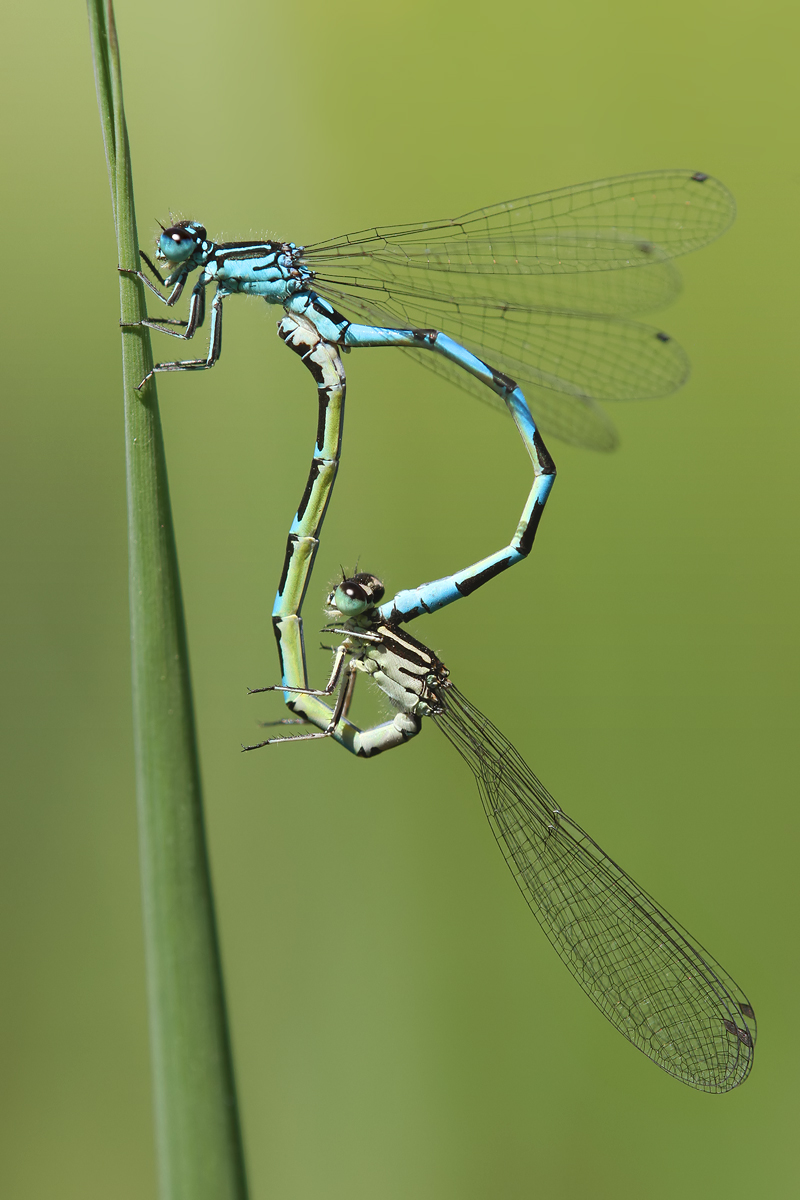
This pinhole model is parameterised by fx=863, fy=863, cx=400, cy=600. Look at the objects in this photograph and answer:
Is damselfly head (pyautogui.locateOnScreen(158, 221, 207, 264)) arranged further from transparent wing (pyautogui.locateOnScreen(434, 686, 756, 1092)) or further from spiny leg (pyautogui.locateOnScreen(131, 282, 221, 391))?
transparent wing (pyautogui.locateOnScreen(434, 686, 756, 1092))

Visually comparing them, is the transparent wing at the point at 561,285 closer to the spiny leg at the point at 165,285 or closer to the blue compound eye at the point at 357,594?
the spiny leg at the point at 165,285

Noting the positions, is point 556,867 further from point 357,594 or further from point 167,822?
point 167,822

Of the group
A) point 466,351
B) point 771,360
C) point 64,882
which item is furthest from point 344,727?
point 771,360

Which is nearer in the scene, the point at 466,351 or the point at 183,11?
the point at 466,351

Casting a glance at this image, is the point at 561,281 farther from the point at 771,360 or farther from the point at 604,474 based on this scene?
the point at 771,360

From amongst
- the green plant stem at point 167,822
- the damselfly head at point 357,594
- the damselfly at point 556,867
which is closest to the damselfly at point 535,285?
the damselfly head at point 357,594

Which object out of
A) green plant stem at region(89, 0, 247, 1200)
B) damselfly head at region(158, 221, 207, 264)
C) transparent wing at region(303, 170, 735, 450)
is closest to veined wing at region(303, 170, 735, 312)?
transparent wing at region(303, 170, 735, 450)

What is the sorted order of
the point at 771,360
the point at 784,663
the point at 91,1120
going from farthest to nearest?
the point at 771,360 → the point at 784,663 → the point at 91,1120
